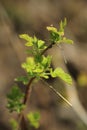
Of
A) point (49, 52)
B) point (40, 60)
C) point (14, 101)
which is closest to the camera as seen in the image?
point (40, 60)

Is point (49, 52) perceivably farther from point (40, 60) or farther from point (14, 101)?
point (40, 60)

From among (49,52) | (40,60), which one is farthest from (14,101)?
(49,52)

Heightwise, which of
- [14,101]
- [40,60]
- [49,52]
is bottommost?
[49,52]

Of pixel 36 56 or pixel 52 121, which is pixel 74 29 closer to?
pixel 52 121

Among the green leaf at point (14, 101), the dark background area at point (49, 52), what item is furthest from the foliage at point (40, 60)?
the dark background area at point (49, 52)

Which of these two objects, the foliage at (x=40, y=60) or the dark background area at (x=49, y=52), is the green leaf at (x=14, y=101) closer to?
the foliage at (x=40, y=60)

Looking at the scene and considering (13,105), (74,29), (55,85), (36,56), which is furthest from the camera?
(74,29)

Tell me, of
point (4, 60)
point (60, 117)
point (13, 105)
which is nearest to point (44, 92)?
point (60, 117)

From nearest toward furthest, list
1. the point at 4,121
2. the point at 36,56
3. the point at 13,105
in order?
the point at 36,56 → the point at 13,105 → the point at 4,121

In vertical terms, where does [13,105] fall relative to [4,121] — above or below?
above

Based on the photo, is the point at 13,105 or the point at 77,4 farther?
the point at 77,4
